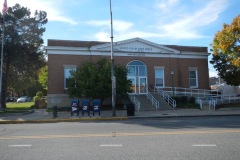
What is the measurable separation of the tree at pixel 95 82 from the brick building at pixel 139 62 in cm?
380

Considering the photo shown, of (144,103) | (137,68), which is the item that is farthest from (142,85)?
(144,103)

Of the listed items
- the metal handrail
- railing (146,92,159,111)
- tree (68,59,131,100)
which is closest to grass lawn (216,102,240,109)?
railing (146,92,159,111)

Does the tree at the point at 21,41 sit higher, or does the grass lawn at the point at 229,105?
the tree at the point at 21,41

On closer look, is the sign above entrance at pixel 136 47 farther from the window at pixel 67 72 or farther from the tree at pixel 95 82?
the tree at pixel 95 82

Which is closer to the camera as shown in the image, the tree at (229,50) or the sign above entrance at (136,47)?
the tree at (229,50)

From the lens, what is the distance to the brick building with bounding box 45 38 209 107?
3181 cm

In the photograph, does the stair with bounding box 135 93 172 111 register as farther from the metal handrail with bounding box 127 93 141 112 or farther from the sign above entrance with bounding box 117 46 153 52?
the sign above entrance with bounding box 117 46 153 52

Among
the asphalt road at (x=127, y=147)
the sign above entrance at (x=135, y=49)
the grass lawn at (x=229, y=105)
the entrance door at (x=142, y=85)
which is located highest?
the sign above entrance at (x=135, y=49)

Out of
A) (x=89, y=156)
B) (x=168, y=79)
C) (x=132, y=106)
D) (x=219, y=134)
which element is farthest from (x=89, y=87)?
(x=89, y=156)

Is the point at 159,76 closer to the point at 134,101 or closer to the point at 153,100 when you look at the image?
the point at 153,100

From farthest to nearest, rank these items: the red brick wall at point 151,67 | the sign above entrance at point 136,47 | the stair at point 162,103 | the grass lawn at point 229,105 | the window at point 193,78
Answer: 1. the window at point 193,78
2. the sign above entrance at point 136,47
3. the red brick wall at point 151,67
4. the grass lawn at point 229,105
5. the stair at point 162,103

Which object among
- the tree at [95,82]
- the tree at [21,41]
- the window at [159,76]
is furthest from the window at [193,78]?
the tree at [21,41]

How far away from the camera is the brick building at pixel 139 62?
104 feet

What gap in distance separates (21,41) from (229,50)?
79.3 ft
